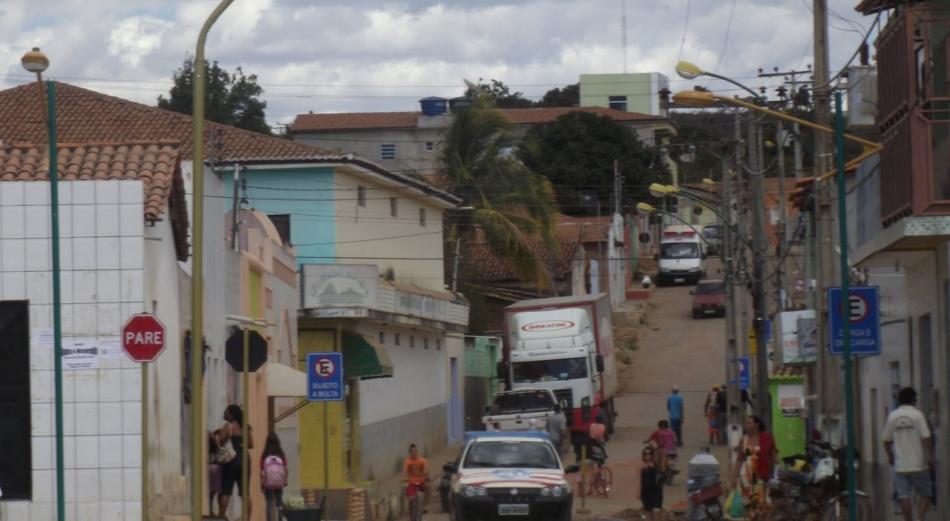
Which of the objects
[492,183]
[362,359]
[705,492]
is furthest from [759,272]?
[492,183]

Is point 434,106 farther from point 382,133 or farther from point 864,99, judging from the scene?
point 864,99

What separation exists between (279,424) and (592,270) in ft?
139

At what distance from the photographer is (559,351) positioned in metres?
47.2

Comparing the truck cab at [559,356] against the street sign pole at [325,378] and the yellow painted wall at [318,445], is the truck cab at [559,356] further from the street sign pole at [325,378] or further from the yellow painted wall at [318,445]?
the street sign pole at [325,378]

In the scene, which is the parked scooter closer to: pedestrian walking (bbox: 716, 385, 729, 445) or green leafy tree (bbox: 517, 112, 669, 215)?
pedestrian walking (bbox: 716, 385, 729, 445)

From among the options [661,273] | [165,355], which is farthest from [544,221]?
[165,355]

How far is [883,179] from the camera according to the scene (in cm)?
2056

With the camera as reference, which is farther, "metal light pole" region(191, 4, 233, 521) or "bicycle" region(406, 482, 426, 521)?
"bicycle" region(406, 482, 426, 521)

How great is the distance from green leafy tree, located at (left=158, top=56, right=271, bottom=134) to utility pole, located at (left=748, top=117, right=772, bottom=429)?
55.9 metres

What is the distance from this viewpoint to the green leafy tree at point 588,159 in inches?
3317

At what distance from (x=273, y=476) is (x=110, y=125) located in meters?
21.6

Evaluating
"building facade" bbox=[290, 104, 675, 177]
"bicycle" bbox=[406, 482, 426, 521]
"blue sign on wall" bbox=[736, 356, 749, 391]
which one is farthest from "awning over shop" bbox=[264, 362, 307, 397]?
"building facade" bbox=[290, 104, 675, 177]

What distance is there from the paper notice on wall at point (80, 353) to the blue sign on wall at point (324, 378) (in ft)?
14.3

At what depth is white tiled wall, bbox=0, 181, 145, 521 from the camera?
19484mm
